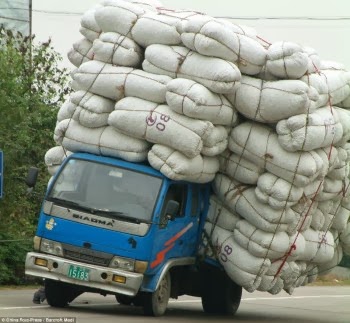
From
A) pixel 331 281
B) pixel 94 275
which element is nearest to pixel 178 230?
pixel 94 275

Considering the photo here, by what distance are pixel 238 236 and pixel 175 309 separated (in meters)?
2.86

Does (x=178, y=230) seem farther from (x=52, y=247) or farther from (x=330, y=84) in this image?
(x=330, y=84)

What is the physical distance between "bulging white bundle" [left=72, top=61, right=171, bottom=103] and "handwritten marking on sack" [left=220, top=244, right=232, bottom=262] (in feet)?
8.29

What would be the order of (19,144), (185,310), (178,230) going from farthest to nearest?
(19,144), (185,310), (178,230)

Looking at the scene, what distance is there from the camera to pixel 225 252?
1867 cm

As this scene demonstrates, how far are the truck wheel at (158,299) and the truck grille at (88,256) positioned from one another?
90 cm

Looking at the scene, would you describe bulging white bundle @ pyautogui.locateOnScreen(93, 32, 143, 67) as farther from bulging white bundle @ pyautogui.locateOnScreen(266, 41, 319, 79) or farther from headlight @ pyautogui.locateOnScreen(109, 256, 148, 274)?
headlight @ pyautogui.locateOnScreen(109, 256, 148, 274)

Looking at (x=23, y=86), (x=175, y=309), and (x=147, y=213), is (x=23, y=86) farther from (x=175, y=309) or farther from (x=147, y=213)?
(x=147, y=213)

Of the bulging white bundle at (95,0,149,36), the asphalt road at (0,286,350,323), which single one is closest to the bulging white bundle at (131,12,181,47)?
the bulging white bundle at (95,0,149,36)

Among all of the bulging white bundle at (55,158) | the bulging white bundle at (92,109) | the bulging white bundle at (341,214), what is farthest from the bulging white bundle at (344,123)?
the bulging white bundle at (55,158)

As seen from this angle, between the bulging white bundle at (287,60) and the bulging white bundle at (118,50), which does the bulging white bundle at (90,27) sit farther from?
the bulging white bundle at (287,60)

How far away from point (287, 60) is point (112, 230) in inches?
132

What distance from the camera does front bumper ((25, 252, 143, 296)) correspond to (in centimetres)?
1717

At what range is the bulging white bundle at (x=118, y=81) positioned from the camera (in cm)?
1753
